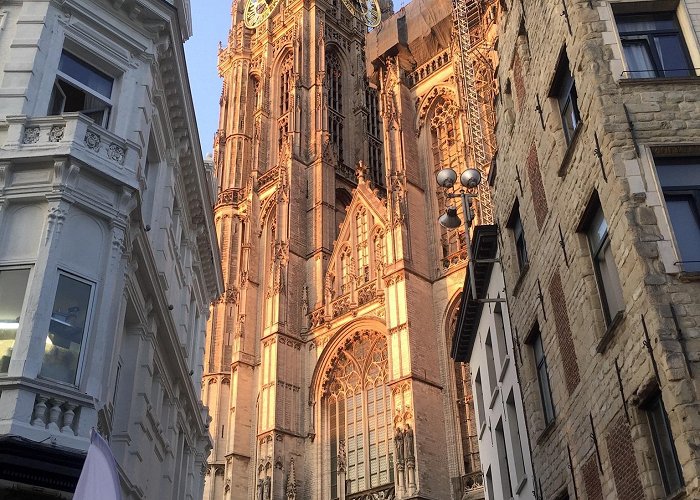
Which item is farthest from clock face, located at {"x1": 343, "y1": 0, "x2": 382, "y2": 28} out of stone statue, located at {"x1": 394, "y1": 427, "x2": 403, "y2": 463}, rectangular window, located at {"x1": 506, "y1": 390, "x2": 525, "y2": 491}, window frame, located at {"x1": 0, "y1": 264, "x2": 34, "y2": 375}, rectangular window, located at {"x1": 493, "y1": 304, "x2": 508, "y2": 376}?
window frame, located at {"x1": 0, "y1": 264, "x2": 34, "y2": 375}

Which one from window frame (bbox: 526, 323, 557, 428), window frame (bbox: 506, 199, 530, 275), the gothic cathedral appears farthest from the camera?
the gothic cathedral

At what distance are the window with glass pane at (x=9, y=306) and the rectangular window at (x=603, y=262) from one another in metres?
7.92

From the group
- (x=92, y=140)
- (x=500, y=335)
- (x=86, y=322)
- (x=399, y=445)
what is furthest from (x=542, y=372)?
(x=399, y=445)

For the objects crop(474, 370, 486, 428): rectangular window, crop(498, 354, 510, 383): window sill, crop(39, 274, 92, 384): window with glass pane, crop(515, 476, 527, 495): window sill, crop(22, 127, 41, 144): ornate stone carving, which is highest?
crop(22, 127, 41, 144): ornate stone carving

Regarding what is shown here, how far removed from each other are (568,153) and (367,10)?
53911mm

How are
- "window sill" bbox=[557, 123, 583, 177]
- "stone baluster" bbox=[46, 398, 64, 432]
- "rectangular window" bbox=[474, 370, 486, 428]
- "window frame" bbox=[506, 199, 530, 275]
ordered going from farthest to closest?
"rectangular window" bbox=[474, 370, 486, 428], "window frame" bbox=[506, 199, 530, 275], "window sill" bbox=[557, 123, 583, 177], "stone baluster" bbox=[46, 398, 64, 432]

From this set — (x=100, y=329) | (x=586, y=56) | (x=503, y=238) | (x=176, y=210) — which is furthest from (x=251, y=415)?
(x=586, y=56)

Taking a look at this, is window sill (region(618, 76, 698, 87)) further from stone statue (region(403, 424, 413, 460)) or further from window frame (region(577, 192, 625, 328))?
stone statue (region(403, 424, 413, 460))

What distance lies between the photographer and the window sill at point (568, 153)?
11331mm

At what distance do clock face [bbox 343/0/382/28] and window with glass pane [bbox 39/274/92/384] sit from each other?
171 ft

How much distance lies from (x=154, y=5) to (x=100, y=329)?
658 cm

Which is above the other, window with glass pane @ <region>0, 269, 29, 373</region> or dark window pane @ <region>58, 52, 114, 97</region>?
dark window pane @ <region>58, 52, 114, 97</region>

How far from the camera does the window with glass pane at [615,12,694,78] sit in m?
10.8

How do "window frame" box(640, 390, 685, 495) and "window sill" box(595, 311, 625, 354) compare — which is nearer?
"window frame" box(640, 390, 685, 495)
